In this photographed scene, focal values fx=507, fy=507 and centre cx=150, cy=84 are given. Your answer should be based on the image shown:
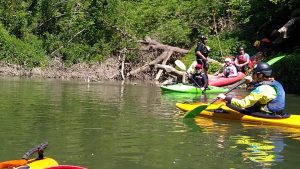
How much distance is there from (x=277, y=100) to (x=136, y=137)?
2.71 metres

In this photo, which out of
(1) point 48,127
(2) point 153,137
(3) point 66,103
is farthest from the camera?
(3) point 66,103

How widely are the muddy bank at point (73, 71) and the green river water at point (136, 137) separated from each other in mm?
9618

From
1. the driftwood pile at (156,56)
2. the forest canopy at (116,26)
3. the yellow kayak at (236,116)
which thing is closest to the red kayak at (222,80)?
the driftwood pile at (156,56)

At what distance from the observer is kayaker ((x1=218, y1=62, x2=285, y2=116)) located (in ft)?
27.7

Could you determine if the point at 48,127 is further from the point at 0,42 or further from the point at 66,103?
the point at 0,42

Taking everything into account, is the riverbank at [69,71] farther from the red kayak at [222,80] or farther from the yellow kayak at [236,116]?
the yellow kayak at [236,116]

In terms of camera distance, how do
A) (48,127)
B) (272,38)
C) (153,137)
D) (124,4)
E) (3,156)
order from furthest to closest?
(124,4)
(272,38)
(48,127)
(153,137)
(3,156)

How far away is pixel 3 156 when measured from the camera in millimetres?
5781

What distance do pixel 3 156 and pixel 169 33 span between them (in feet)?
54.5

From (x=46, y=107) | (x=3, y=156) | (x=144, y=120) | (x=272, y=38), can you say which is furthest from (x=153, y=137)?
(x=272, y=38)

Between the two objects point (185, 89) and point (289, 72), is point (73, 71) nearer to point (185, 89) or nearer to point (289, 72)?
point (185, 89)

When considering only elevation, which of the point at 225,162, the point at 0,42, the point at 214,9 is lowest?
the point at 225,162

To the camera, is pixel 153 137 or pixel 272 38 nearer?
pixel 153 137

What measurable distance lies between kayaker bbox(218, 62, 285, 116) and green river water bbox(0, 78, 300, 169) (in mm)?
430
